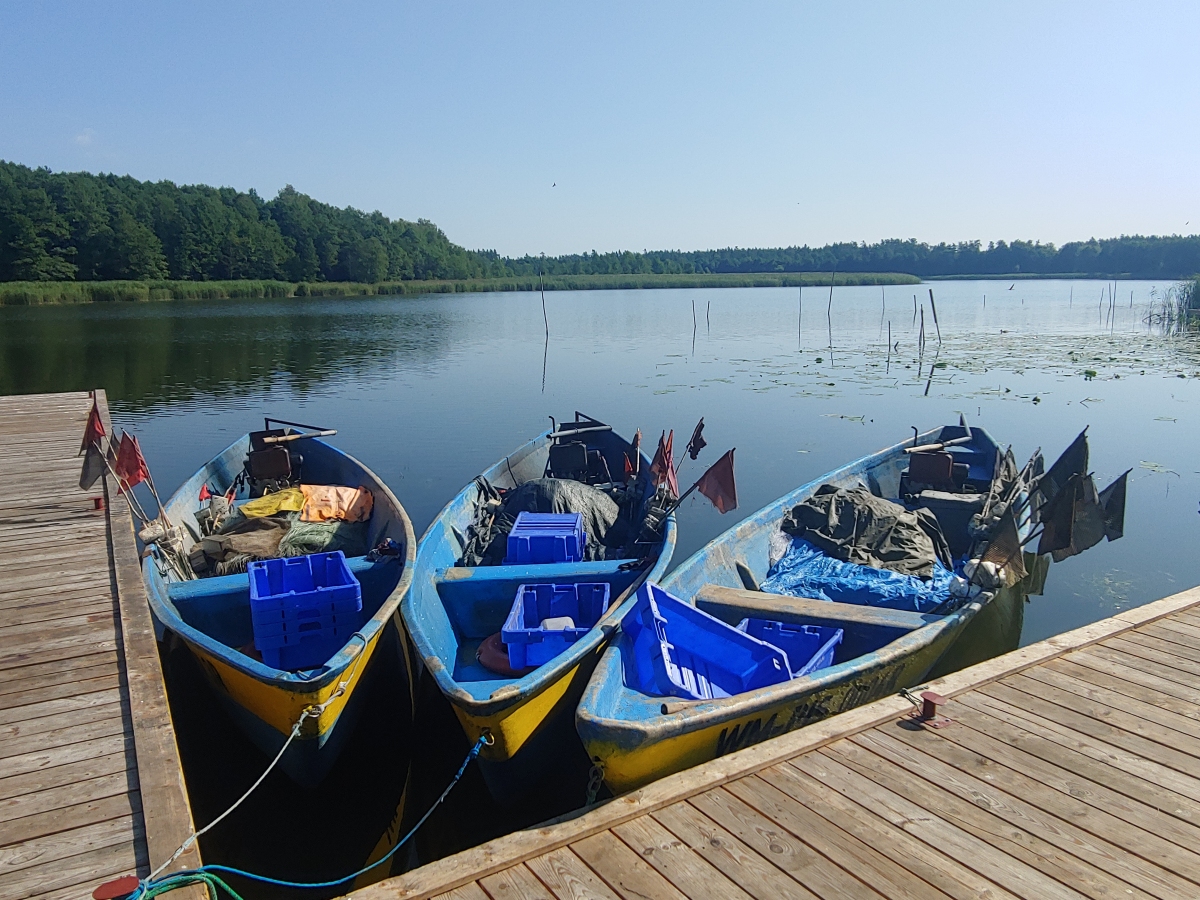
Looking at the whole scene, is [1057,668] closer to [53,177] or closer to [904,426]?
[904,426]

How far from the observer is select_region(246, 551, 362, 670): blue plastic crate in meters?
5.57

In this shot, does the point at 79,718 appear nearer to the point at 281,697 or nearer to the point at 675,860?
the point at 281,697

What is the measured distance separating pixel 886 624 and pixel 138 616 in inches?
207

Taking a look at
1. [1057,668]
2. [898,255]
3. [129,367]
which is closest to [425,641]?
[1057,668]

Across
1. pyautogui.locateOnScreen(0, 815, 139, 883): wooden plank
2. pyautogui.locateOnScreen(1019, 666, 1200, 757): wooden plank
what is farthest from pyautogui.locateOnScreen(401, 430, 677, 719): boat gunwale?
pyautogui.locateOnScreen(1019, 666, 1200, 757): wooden plank

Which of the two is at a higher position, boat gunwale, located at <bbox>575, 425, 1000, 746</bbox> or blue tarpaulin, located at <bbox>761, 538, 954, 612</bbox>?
boat gunwale, located at <bbox>575, 425, 1000, 746</bbox>

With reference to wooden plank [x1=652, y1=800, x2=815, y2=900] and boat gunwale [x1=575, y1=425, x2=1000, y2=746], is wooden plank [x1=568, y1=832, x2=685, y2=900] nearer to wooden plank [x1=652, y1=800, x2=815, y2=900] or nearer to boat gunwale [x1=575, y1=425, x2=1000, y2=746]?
wooden plank [x1=652, y1=800, x2=815, y2=900]

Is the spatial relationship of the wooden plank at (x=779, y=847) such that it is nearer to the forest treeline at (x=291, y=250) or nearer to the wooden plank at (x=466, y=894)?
the wooden plank at (x=466, y=894)

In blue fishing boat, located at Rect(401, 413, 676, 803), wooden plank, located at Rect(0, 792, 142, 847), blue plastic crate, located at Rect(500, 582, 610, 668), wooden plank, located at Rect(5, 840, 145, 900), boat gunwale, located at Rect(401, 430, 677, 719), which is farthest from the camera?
blue plastic crate, located at Rect(500, 582, 610, 668)

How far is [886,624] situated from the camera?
18.2 feet

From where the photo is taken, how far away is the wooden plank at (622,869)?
2.99 metres

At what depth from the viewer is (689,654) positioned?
17.1 feet

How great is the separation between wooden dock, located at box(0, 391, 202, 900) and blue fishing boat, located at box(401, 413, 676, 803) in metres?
1.57

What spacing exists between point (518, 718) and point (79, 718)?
2355 mm
